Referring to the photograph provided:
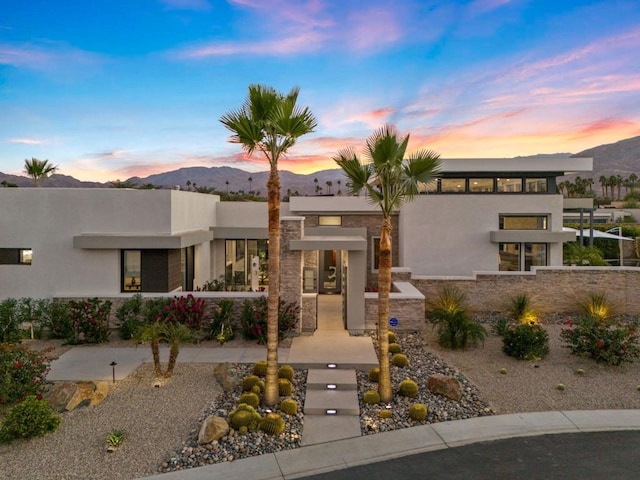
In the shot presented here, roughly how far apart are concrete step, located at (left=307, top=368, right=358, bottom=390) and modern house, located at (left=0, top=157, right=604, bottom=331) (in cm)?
352

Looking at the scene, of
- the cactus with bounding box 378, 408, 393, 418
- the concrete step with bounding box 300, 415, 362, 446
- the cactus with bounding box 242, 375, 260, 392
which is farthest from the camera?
the cactus with bounding box 242, 375, 260, 392

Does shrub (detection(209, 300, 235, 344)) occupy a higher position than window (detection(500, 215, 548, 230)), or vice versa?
window (detection(500, 215, 548, 230))

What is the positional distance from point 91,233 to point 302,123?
10.3 m

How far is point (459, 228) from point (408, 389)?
41.8ft

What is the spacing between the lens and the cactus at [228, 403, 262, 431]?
23.7ft

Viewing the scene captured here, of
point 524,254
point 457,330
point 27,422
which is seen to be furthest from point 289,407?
point 524,254

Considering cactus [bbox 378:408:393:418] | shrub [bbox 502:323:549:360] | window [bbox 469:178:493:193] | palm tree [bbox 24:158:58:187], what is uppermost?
palm tree [bbox 24:158:58:187]

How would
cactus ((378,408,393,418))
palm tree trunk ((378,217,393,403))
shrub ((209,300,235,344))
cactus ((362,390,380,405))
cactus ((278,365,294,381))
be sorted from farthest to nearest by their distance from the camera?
shrub ((209,300,235,344))
cactus ((278,365,294,381))
cactus ((362,390,380,405))
palm tree trunk ((378,217,393,403))
cactus ((378,408,393,418))

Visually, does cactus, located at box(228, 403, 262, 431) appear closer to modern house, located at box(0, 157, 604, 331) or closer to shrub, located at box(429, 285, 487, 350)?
modern house, located at box(0, 157, 604, 331)

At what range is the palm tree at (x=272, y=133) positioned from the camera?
7.67 m

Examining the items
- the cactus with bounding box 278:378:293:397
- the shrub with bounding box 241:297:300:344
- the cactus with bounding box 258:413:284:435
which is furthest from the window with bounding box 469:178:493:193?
the cactus with bounding box 258:413:284:435

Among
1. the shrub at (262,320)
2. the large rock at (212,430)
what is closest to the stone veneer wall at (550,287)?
the shrub at (262,320)

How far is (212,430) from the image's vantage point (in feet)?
22.8

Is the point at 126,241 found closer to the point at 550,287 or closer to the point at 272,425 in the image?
the point at 272,425
